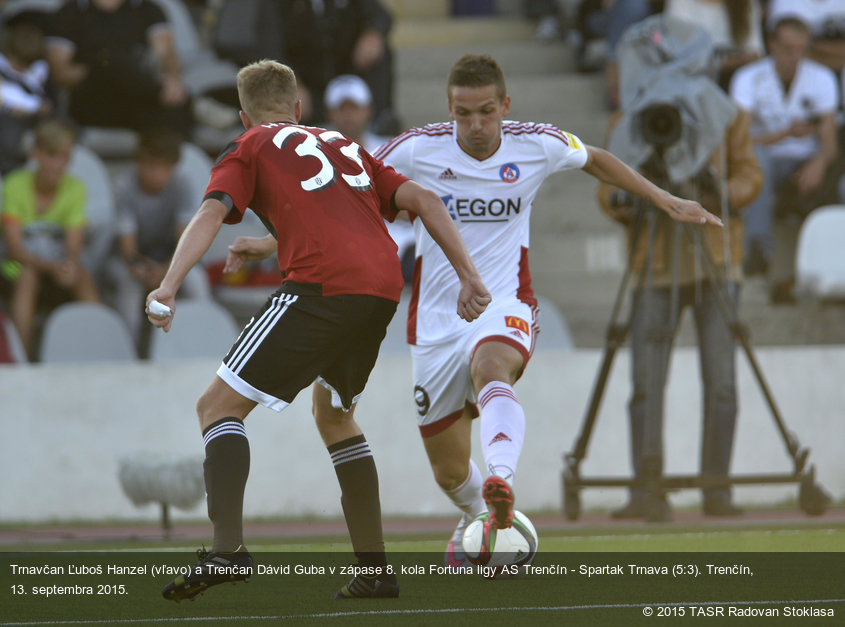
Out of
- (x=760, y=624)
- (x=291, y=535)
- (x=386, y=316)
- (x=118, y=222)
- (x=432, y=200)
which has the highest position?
(x=432, y=200)

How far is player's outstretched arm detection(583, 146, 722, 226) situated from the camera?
5.83 metres

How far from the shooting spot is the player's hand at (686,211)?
580 cm

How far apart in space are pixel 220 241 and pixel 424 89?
144 inches

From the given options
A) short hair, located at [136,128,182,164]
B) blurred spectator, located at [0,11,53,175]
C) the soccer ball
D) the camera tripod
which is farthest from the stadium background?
the soccer ball

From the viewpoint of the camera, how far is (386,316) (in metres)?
5.04

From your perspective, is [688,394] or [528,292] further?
[688,394]

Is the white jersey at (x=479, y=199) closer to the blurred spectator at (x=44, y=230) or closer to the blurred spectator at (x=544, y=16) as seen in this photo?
the blurred spectator at (x=44, y=230)

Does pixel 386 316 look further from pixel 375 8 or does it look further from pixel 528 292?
pixel 375 8

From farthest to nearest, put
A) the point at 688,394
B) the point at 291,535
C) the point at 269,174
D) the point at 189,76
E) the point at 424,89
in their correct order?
1. the point at 424,89
2. the point at 189,76
3. the point at 688,394
4. the point at 291,535
5. the point at 269,174

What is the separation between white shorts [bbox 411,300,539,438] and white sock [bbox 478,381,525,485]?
1.11 feet

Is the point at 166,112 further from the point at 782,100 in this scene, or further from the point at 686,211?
the point at 686,211

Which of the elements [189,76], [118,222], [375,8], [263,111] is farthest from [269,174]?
[189,76]

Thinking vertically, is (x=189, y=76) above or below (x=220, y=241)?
above

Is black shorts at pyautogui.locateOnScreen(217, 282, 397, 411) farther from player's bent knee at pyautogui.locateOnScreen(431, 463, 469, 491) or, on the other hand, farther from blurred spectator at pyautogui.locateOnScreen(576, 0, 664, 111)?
blurred spectator at pyautogui.locateOnScreen(576, 0, 664, 111)
